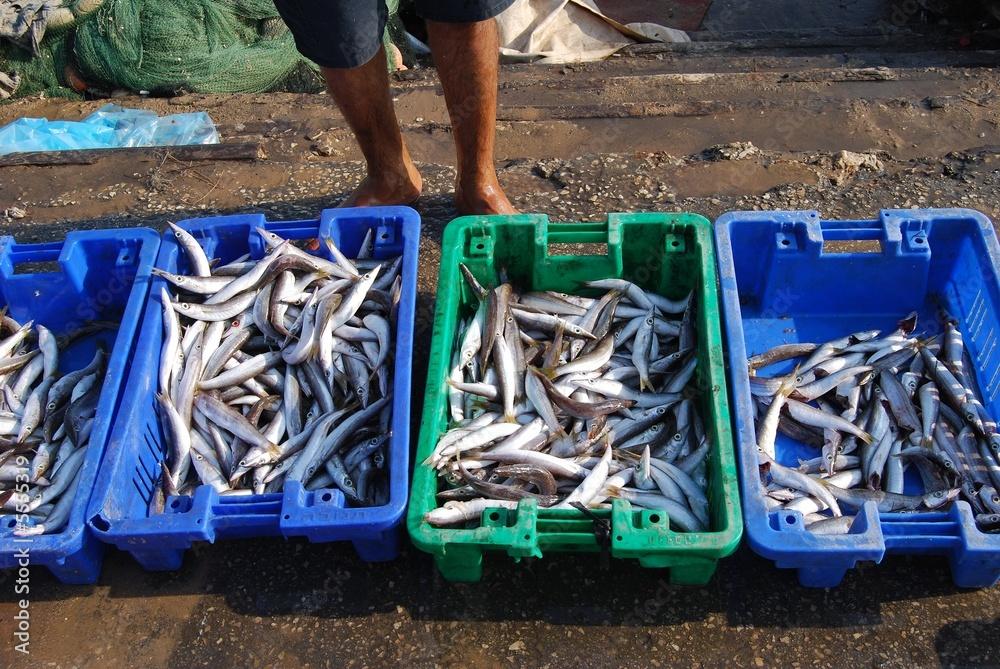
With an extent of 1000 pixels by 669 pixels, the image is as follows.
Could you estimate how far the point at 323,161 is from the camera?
4.85 meters

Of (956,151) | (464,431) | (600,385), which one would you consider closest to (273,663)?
(464,431)

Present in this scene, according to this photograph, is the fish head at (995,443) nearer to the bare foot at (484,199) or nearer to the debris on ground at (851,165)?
the debris on ground at (851,165)

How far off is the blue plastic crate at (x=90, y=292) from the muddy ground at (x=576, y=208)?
59 centimetres

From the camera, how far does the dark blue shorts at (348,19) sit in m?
3.17

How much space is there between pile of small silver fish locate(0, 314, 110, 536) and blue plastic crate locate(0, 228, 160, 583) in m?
0.11

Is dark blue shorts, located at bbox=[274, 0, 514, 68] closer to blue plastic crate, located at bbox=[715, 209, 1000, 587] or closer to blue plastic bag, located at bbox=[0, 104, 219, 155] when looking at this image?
blue plastic crate, located at bbox=[715, 209, 1000, 587]

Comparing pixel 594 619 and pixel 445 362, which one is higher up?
pixel 445 362

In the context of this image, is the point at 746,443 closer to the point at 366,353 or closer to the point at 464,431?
the point at 464,431

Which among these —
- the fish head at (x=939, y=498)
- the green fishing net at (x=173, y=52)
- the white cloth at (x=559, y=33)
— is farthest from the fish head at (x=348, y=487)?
the white cloth at (x=559, y=33)

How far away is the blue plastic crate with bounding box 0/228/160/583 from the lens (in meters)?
3.07

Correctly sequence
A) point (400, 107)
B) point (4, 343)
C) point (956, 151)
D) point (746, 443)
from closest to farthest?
point (746, 443)
point (4, 343)
point (956, 151)
point (400, 107)

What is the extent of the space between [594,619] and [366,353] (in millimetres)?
1392

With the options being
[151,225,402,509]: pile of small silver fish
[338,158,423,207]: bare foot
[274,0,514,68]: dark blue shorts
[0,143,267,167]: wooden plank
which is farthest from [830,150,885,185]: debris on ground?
[0,143,267,167]: wooden plank

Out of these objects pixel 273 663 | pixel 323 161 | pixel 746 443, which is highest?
pixel 746 443
